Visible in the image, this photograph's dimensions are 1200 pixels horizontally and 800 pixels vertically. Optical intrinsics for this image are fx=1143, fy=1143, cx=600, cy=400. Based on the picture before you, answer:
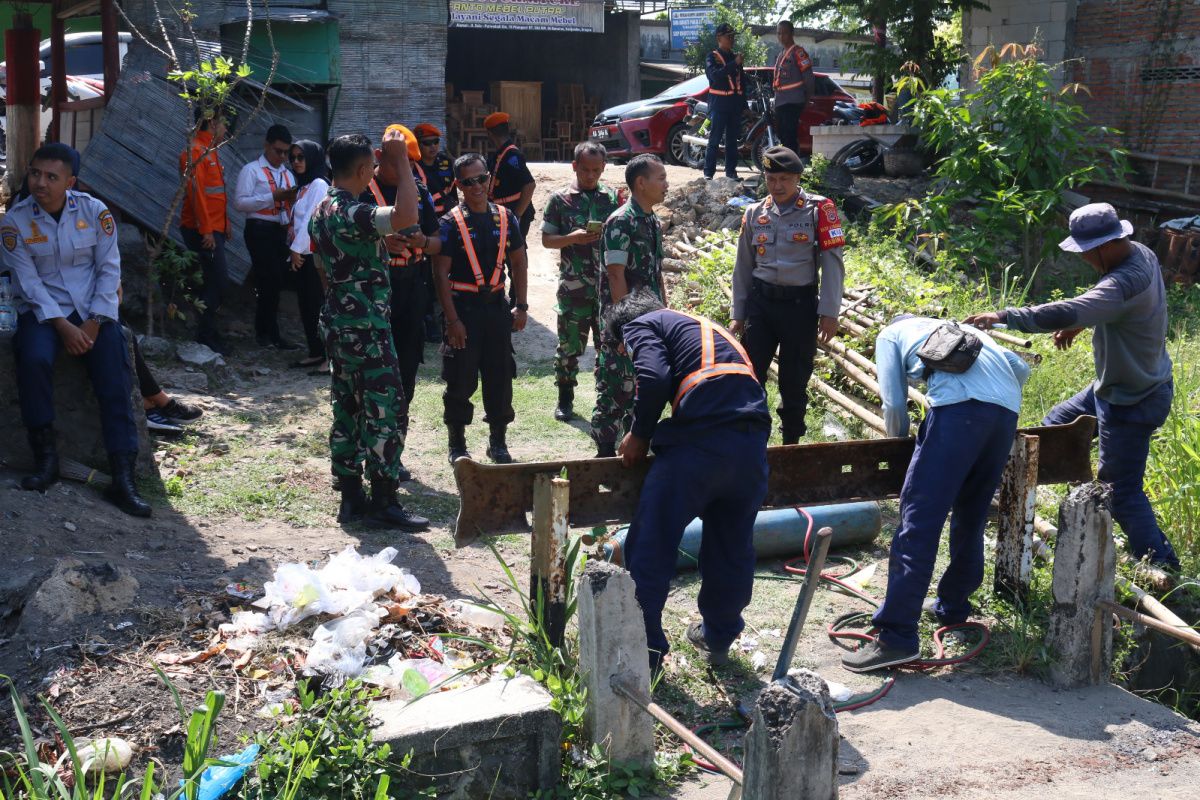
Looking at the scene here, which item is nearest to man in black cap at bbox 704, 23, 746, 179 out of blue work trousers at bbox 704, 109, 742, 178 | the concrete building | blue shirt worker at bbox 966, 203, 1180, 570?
blue work trousers at bbox 704, 109, 742, 178

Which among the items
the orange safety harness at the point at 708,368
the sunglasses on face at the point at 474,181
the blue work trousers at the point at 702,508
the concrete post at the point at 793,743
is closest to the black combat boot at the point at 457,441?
the sunglasses on face at the point at 474,181

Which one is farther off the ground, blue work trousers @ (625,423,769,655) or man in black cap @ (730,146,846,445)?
man in black cap @ (730,146,846,445)

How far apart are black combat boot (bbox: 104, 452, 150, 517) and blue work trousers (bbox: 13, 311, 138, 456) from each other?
0.15 feet

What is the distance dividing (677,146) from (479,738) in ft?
49.2

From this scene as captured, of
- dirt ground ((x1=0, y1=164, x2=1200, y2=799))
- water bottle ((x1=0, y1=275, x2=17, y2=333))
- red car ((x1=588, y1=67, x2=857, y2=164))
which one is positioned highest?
red car ((x1=588, y1=67, x2=857, y2=164))

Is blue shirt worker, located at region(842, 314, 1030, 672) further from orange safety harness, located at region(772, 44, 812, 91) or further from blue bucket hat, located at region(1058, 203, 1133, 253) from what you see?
orange safety harness, located at region(772, 44, 812, 91)

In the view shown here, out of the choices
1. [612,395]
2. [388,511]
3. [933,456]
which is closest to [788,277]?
[612,395]

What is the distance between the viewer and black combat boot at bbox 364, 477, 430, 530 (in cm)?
573

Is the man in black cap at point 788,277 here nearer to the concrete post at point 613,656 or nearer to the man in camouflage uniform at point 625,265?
the man in camouflage uniform at point 625,265

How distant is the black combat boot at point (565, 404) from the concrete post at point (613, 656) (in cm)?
437

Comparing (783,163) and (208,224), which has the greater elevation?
(783,163)

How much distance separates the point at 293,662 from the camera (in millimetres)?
3881

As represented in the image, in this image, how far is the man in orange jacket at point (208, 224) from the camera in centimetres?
884

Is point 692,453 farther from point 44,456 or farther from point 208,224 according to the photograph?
point 208,224
